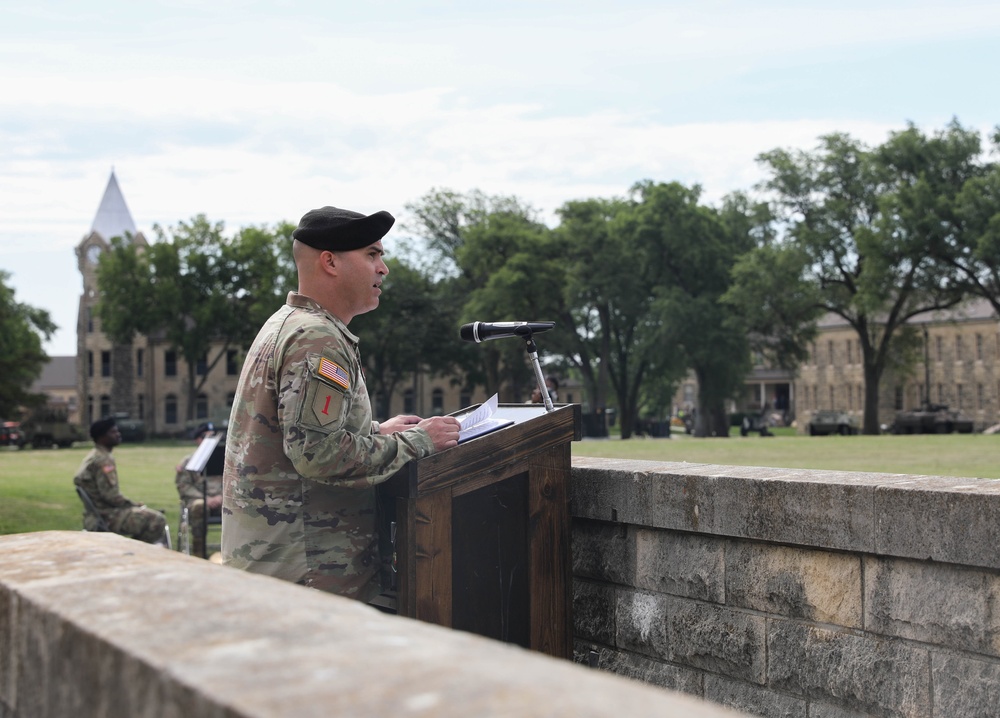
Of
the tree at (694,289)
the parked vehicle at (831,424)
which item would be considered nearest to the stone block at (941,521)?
the tree at (694,289)

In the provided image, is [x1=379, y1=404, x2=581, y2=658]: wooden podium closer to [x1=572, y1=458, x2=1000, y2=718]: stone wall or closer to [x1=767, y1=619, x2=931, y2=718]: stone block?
[x1=572, y1=458, x2=1000, y2=718]: stone wall

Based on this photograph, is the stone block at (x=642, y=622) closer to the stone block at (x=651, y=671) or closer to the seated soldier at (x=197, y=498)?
the stone block at (x=651, y=671)

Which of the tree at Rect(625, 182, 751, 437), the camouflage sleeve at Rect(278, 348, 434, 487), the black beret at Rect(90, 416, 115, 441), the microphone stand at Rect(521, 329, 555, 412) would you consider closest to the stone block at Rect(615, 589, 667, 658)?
the microphone stand at Rect(521, 329, 555, 412)

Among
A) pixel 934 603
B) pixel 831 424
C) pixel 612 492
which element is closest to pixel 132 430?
pixel 831 424

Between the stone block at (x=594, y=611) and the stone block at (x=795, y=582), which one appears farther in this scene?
the stone block at (x=594, y=611)

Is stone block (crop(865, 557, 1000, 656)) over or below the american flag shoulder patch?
below

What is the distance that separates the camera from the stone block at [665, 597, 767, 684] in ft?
14.6

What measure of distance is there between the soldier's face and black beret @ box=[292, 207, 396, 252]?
0.11ft

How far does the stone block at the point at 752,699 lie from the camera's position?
431cm

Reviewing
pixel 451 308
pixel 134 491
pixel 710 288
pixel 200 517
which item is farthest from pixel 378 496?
pixel 451 308

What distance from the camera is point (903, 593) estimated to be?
4000 mm

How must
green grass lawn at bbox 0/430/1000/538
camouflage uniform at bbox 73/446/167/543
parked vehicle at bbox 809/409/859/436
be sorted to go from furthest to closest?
parked vehicle at bbox 809/409/859/436 → green grass lawn at bbox 0/430/1000/538 → camouflage uniform at bbox 73/446/167/543

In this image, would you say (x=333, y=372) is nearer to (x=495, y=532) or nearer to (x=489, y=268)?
(x=495, y=532)

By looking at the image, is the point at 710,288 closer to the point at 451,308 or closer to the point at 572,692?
the point at 451,308
